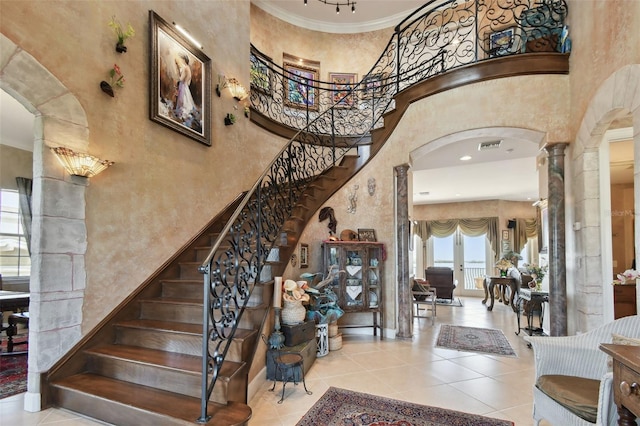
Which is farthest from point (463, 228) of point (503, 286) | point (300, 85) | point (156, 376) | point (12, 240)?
point (12, 240)

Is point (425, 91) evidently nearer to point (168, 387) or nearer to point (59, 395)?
point (168, 387)

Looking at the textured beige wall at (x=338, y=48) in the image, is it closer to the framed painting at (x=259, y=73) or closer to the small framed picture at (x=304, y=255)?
the framed painting at (x=259, y=73)

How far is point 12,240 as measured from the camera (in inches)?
240

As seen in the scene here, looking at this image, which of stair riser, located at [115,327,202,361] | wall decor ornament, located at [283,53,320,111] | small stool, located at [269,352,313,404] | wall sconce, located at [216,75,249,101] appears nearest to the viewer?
stair riser, located at [115,327,202,361]

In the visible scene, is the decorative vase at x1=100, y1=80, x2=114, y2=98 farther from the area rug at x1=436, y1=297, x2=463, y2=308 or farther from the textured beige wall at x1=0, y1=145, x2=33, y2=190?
the area rug at x1=436, y1=297, x2=463, y2=308

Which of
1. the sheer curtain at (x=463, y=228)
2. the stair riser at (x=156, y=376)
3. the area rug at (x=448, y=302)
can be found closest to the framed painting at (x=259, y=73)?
the stair riser at (x=156, y=376)

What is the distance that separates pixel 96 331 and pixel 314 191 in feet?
10.8

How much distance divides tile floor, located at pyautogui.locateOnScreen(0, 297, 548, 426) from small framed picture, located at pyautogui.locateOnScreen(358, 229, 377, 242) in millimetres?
1533

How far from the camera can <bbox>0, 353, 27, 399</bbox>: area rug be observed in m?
3.02

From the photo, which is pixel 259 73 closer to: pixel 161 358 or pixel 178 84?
pixel 178 84

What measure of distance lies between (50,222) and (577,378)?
4.14 metres

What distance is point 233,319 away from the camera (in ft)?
9.09

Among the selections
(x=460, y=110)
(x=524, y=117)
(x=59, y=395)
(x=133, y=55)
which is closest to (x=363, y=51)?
(x=460, y=110)

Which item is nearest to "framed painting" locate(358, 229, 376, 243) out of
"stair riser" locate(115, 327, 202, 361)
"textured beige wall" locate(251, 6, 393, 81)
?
"stair riser" locate(115, 327, 202, 361)
